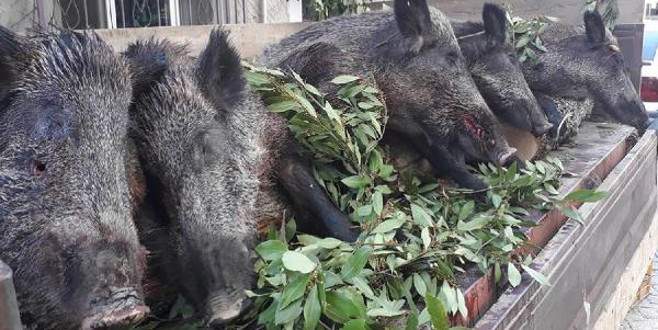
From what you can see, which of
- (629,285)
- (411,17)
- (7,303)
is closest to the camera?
(7,303)

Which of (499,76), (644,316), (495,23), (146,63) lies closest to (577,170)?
(499,76)

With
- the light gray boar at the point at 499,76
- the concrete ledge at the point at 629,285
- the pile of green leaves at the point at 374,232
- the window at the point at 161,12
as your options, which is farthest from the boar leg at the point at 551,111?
the window at the point at 161,12

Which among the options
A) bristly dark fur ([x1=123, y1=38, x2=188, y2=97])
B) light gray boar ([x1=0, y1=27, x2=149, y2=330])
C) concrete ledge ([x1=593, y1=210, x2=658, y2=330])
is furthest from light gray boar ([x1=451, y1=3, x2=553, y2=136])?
light gray boar ([x1=0, y1=27, x2=149, y2=330])

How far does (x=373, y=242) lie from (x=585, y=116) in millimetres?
3726

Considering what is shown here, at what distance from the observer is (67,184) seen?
5.04 ft

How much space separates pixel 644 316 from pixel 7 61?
445 centimetres

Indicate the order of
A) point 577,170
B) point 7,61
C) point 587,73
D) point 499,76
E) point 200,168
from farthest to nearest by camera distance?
point 587,73
point 499,76
point 577,170
point 200,168
point 7,61

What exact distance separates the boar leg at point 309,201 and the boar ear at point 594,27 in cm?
365

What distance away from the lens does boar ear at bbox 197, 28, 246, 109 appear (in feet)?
7.13

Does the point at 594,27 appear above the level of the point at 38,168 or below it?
above

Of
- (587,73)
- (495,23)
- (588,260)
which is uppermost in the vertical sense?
(495,23)

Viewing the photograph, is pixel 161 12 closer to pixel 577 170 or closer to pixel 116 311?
pixel 577 170

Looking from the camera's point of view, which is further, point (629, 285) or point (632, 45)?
point (632, 45)

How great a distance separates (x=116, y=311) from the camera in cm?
135
